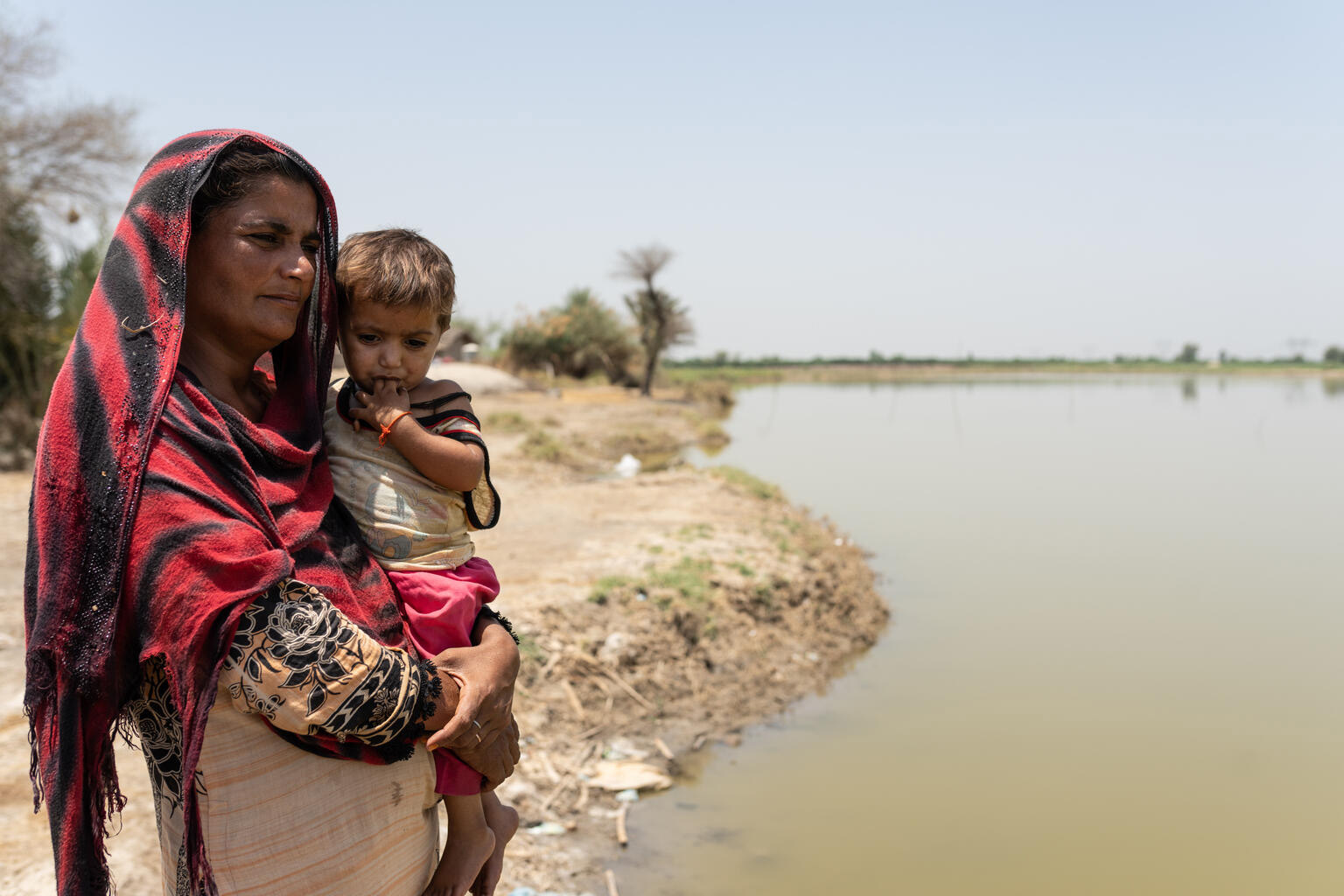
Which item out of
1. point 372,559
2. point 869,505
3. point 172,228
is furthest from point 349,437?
point 869,505

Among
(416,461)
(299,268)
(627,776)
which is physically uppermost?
(299,268)

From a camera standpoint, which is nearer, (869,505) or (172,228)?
(172,228)

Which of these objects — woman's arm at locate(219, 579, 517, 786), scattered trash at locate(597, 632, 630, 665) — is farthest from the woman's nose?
scattered trash at locate(597, 632, 630, 665)

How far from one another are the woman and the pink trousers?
0.04m

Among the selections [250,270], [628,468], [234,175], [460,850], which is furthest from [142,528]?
[628,468]

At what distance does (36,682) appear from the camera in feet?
4.15

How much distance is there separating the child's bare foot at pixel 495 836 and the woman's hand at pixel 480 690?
0.73 feet

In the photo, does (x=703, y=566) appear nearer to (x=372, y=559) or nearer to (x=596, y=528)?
(x=596, y=528)

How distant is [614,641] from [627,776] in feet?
3.42

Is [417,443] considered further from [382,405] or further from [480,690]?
[480,690]

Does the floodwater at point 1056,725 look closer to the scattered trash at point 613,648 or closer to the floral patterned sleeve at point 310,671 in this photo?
the scattered trash at point 613,648

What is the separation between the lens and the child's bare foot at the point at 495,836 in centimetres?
177

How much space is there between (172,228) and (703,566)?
244 inches

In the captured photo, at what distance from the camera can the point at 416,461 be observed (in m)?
1.58
